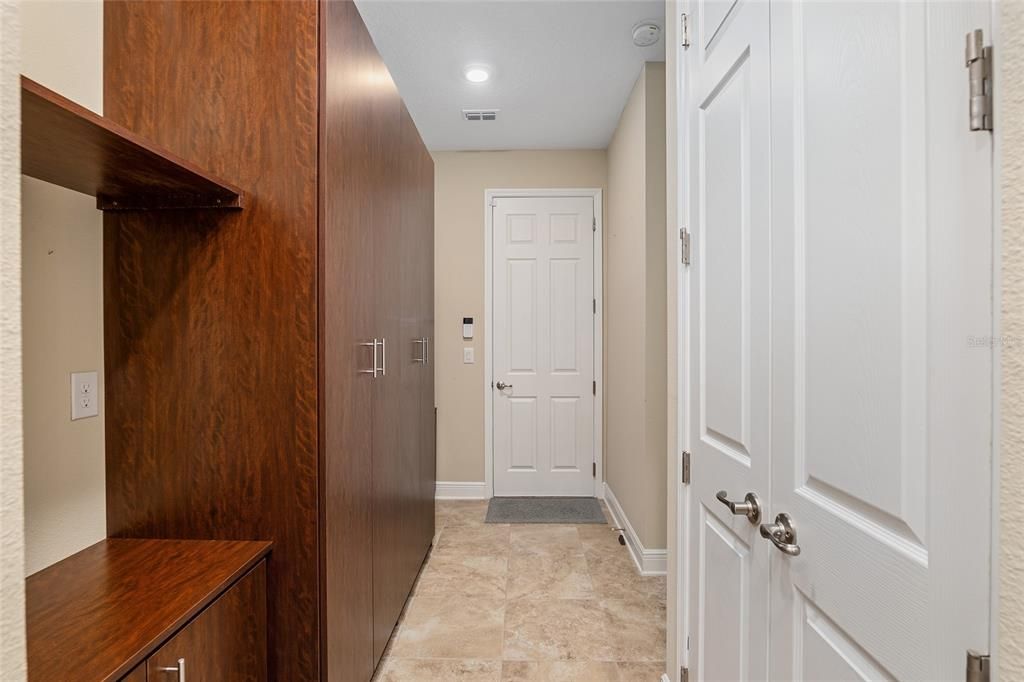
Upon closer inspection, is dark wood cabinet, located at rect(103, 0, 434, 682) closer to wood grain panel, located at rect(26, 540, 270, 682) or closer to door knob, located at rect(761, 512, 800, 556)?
wood grain panel, located at rect(26, 540, 270, 682)

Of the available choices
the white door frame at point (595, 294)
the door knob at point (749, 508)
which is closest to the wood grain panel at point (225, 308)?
the door knob at point (749, 508)

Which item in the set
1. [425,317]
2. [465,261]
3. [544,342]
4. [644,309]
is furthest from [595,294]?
[425,317]

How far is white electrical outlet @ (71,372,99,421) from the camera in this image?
128 centimetres

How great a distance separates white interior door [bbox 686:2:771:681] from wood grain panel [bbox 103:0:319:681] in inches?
41.3

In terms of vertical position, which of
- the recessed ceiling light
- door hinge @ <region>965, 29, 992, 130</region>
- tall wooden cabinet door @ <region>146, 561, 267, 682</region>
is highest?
the recessed ceiling light

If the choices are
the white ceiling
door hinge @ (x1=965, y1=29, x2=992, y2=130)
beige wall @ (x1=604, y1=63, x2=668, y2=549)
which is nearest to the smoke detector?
the white ceiling

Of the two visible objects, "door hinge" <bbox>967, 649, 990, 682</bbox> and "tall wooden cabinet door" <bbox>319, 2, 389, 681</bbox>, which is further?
"tall wooden cabinet door" <bbox>319, 2, 389, 681</bbox>

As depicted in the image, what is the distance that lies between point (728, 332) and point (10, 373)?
1270 millimetres

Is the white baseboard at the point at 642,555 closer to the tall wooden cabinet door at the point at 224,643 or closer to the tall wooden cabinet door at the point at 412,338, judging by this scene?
the tall wooden cabinet door at the point at 412,338

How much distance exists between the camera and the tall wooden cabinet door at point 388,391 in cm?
196

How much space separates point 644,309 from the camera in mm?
2893

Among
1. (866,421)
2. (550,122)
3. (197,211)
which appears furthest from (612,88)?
(866,421)

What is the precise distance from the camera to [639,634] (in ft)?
7.46

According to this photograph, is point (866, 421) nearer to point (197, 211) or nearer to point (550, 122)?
point (197, 211)
